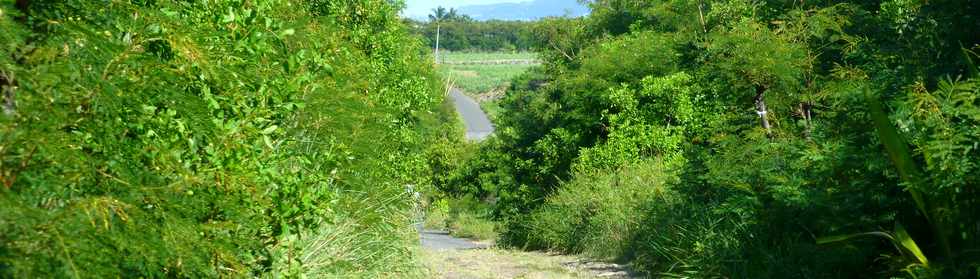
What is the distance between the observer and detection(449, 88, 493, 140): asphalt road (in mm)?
112312

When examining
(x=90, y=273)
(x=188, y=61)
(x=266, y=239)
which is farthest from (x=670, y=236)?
(x=90, y=273)

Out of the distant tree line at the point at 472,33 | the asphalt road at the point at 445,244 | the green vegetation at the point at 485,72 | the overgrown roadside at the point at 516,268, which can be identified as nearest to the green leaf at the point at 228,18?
the overgrown roadside at the point at 516,268

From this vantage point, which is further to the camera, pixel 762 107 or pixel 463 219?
pixel 463 219

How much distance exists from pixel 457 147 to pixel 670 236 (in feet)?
178

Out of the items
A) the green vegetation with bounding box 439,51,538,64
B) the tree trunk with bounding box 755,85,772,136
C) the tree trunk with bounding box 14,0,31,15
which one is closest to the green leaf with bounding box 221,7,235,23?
the tree trunk with bounding box 14,0,31,15

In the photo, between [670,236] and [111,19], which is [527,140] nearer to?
[670,236]

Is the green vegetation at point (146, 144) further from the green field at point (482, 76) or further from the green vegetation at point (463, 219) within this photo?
the green field at point (482, 76)

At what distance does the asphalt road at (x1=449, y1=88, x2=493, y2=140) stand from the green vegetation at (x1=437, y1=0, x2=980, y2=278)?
79459 mm

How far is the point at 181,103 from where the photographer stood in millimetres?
5645

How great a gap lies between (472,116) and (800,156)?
11514 cm

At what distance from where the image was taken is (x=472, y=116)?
126 metres

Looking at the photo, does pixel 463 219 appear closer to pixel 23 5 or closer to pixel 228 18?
pixel 228 18

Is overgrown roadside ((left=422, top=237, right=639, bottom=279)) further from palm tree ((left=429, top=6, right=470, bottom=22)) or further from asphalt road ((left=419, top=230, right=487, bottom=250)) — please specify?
palm tree ((left=429, top=6, right=470, bottom=22))

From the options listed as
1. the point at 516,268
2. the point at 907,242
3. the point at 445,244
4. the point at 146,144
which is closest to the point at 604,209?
the point at 516,268
